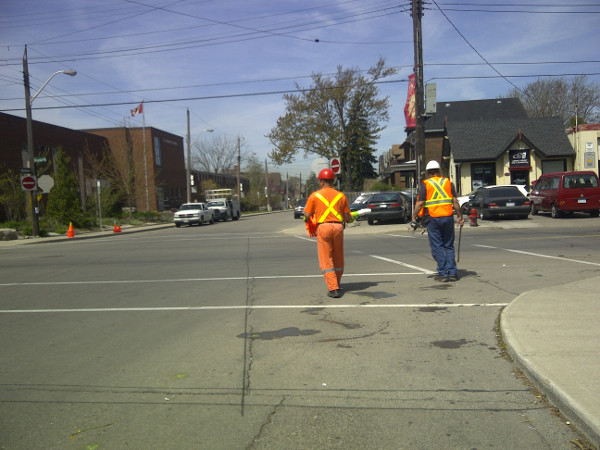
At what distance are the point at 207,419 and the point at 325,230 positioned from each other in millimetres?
4223

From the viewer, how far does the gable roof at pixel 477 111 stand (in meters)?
55.8

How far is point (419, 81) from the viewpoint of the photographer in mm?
21609

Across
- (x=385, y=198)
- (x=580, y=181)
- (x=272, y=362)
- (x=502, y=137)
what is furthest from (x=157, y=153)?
(x=272, y=362)

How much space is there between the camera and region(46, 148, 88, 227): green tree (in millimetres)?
30625

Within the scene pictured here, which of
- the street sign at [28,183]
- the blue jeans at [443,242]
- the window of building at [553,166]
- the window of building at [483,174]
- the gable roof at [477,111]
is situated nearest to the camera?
the blue jeans at [443,242]

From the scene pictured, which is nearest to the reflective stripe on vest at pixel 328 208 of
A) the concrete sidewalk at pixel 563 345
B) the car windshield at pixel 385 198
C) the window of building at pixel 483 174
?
the concrete sidewalk at pixel 563 345

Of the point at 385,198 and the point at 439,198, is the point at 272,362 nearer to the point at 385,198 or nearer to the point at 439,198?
the point at 439,198

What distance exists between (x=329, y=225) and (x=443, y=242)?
213cm

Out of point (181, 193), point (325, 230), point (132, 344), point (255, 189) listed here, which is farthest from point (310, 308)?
point (255, 189)

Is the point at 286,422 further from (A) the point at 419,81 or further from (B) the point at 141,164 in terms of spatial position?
(B) the point at 141,164

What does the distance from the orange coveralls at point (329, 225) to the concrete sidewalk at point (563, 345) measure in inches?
97.7

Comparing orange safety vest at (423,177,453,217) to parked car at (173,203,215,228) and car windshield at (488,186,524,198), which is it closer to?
car windshield at (488,186,524,198)

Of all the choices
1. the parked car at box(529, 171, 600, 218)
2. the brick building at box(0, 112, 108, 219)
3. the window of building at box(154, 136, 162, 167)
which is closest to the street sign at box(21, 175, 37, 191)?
the brick building at box(0, 112, 108, 219)

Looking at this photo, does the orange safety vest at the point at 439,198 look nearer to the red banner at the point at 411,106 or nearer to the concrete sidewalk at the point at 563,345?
the concrete sidewalk at the point at 563,345
